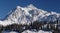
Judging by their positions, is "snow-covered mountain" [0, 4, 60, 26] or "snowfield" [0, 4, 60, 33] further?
"snow-covered mountain" [0, 4, 60, 26]

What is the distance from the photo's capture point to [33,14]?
164m

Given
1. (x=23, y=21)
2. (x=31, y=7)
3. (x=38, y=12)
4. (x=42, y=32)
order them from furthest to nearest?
1. (x=31, y=7)
2. (x=38, y=12)
3. (x=23, y=21)
4. (x=42, y=32)

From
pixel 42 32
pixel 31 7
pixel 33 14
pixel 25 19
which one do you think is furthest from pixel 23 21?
pixel 42 32

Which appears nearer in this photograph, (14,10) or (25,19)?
(25,19)

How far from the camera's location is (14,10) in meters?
172

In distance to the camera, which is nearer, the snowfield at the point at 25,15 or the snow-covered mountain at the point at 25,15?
the snowfield at the point at 25,15

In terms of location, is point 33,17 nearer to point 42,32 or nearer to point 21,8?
point 21,8

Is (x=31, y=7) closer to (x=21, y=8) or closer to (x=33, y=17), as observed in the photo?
(x=21, y=8)

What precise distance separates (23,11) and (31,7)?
11015 millimetres

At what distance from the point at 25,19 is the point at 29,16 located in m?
4.73

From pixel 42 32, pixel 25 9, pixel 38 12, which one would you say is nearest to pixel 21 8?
pixel 25 9

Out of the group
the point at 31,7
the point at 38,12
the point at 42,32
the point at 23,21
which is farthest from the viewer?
the point at 31,7

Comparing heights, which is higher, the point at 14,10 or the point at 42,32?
the point at 14,10

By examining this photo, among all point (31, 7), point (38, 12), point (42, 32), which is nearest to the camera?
point (42, 32)
